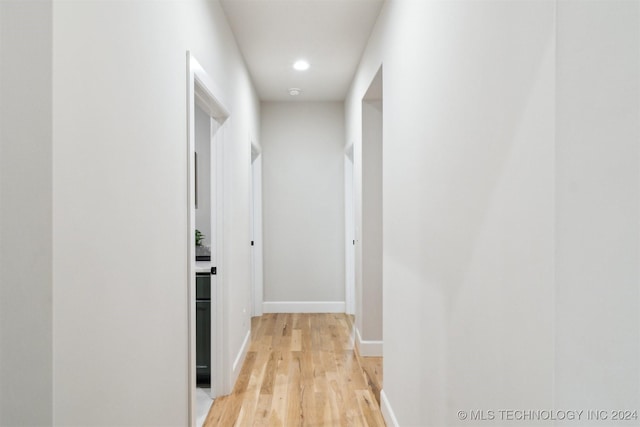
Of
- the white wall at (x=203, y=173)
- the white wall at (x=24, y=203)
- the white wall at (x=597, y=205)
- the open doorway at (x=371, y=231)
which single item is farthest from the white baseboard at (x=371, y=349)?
the white wall at (x=24, y=203)

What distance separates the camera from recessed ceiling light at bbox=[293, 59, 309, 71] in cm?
376

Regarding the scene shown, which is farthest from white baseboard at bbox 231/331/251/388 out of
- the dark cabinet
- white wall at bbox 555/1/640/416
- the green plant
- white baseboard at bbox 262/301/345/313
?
white wall at bbox 555/1/640/416

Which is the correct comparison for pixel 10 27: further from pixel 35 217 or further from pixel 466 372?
pixel 466 372

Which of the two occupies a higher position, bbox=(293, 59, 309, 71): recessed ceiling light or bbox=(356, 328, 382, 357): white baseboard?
bbox=(293, 59, 309, 71): recessed ceiling light

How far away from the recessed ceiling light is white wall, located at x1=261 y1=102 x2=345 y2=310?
4.14ft

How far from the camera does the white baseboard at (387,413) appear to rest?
2.29 metres

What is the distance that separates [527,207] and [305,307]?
451cm

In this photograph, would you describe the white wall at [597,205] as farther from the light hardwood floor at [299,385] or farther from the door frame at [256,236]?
the door frame at [256,236]

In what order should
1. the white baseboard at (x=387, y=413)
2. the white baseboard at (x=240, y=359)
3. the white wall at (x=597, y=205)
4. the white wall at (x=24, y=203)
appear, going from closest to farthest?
1. the white wall at (x=597, y=205)
2. the white wall at (x=24, y=203)
3. the white baseboard at (x=387, y=413)
4. the white baseboard at (x=240, y=359)

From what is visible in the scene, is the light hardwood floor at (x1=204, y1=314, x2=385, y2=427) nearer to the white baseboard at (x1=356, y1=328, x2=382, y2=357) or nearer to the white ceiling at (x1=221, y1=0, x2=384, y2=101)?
the white baseboard at (x1=356, y1=328, x2=382, y2=357)

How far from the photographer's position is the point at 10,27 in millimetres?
847

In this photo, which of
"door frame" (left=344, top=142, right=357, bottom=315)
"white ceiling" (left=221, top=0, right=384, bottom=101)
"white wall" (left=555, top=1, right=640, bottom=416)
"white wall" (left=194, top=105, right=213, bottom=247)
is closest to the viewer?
"white wall" (left=555, top=1, right=640, bottom=416)

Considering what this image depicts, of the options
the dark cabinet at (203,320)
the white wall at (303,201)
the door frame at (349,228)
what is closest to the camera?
the dark cabinet at (203,320)

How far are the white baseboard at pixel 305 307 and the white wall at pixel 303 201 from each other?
0.04 metres
